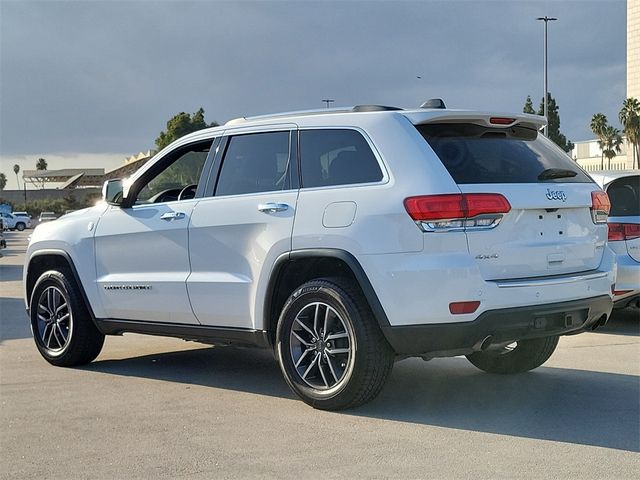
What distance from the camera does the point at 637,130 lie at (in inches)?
3204

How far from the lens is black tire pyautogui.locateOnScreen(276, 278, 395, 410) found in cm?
531

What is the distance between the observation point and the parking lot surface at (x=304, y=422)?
4492 millimetres

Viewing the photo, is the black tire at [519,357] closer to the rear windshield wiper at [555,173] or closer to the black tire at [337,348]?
the rear windshield wiper at [555,173]

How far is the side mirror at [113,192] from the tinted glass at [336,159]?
1.87 meters

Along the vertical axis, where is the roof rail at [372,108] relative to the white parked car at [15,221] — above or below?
above

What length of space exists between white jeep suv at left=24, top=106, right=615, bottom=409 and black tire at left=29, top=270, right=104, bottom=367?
0.62 metres

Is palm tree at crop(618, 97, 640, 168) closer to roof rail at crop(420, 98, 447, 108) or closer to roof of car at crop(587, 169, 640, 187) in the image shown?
roof of car at crop(587, 169, 640, 187)

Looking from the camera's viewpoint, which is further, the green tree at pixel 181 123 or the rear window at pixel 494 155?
the green tree at pixel 181 123

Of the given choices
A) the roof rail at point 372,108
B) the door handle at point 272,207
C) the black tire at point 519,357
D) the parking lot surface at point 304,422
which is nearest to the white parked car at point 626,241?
the parking lot surface at point 304,422

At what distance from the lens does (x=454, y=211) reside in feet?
16.5

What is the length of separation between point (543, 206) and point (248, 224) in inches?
77.2

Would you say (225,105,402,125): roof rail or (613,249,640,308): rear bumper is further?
(613,249,640,308): rear bumper

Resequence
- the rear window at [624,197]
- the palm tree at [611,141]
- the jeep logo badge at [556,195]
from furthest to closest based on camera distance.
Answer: the palm tree at [611,141], the rear window at [624,197], the jeep logo badge at [556,195]

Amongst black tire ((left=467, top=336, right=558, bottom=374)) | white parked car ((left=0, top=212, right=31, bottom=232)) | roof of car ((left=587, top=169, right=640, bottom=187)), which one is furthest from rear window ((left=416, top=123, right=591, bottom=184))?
white parked car ((left=0, top=212, right=31, bottom=232))
